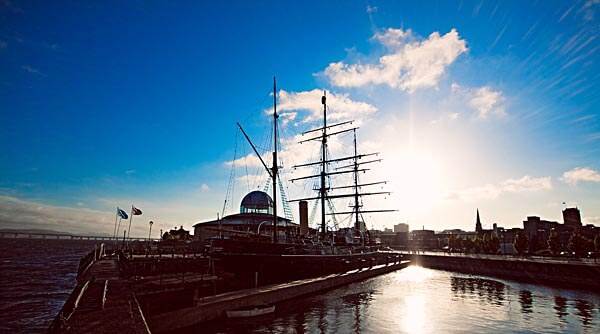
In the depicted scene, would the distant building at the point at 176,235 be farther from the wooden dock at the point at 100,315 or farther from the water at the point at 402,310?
the wooden dock at the point at 100,315

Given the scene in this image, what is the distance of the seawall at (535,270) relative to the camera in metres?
39.3

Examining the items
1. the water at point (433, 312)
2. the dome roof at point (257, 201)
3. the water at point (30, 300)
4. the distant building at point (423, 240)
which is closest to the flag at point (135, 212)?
the water at point (30, 300)

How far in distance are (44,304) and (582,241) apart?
71587mm

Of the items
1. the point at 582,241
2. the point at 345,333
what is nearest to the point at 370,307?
the point at 345,333

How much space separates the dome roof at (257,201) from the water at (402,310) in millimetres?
55382

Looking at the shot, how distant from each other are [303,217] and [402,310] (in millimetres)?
37115

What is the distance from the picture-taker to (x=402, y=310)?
2677cm

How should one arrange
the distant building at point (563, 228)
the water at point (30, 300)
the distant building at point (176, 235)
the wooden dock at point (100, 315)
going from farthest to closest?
the distant building at point (176, 235) < the distant building at point (563, 228) < the water at point (30, 300) < the wooden dock at point (100, 315)

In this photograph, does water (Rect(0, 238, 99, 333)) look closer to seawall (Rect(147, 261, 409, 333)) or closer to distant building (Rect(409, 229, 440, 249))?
seawall (Rect(147, 261, 409, 333))

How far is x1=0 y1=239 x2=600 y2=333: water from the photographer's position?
21.2 meters

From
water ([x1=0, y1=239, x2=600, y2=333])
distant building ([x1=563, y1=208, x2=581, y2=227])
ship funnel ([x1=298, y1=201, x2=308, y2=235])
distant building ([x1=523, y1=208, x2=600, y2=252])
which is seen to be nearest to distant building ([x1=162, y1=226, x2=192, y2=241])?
ship funnel ([x1=298, y1=201, x2=308, y2=235])

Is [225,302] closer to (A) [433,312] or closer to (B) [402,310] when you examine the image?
(B) [402,310]

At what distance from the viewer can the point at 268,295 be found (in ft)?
86.0

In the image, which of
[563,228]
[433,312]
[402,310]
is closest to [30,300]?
[402,310]
